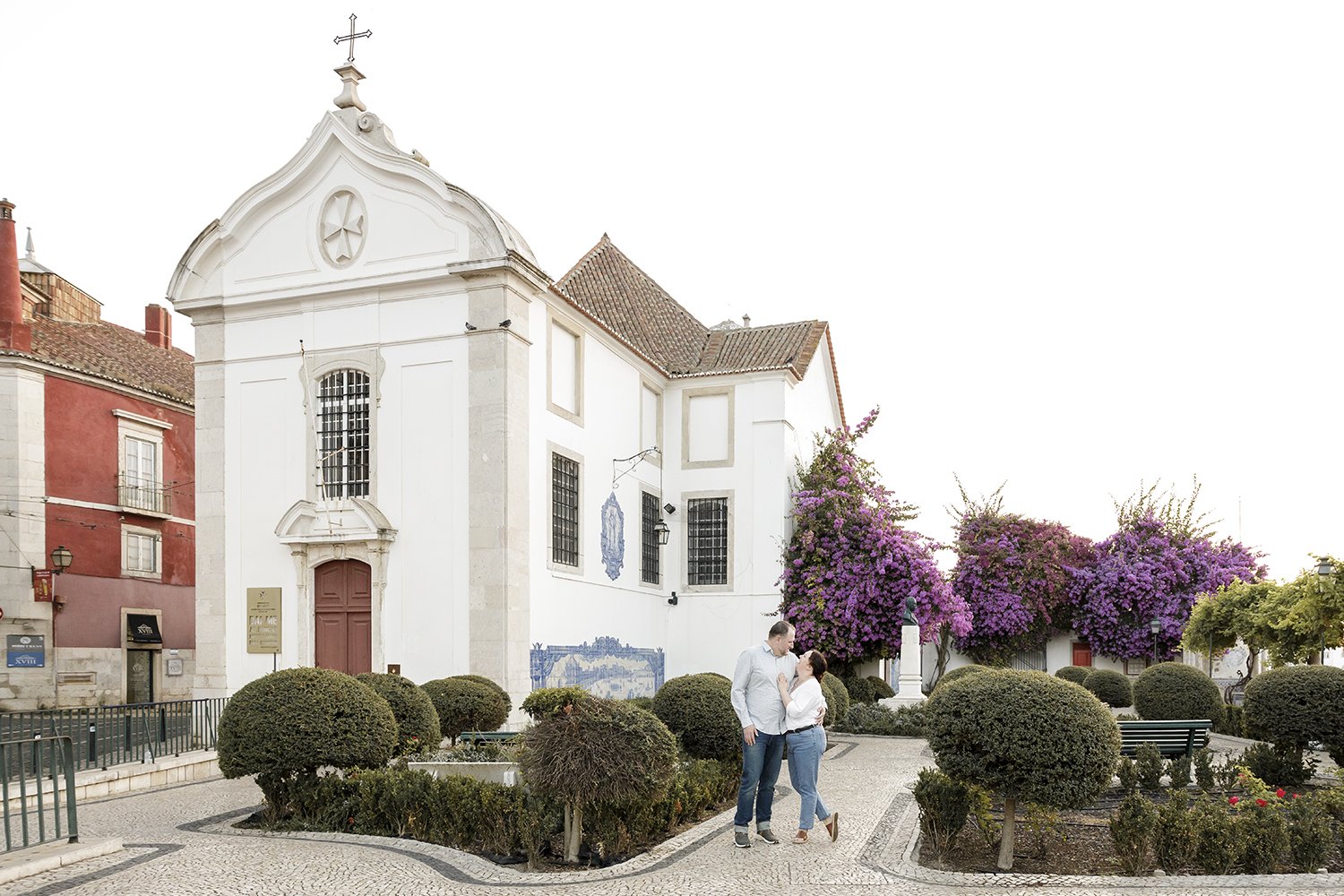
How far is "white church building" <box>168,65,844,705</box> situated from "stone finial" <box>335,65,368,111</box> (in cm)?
4

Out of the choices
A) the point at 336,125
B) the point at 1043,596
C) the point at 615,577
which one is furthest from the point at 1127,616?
the point at 336,125

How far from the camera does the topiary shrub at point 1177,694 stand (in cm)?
1900

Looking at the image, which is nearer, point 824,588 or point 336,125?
point 336,125

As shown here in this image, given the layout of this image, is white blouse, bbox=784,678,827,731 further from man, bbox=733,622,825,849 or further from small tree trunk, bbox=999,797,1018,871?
small tree trunk, bbox=999,797,1018,871

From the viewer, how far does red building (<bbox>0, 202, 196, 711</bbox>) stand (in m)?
24.4

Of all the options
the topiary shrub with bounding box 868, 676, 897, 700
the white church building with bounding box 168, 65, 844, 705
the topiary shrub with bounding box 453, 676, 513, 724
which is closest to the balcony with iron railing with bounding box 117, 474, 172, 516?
the white church building with bounding box 168, 65, 844, 705

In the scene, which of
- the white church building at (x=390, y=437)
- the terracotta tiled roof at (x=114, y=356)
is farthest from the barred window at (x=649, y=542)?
the terracotta tiled roof at (x=114, y=356)

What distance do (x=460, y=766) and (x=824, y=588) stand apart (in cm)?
1498

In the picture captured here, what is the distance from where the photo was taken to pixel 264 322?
20.8 m

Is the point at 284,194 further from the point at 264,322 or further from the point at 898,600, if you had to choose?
the point at 898,600

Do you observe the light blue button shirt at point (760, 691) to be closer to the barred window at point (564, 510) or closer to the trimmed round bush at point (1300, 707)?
the trimmed round bush at point (1300, 707)

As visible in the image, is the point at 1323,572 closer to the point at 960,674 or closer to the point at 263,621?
the point at 960,674

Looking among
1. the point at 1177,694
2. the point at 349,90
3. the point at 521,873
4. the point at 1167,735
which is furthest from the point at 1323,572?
the point at 349,90

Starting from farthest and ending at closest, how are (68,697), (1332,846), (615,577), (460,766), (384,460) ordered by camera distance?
(68,697) → (615,577) → (384,460) → (460,766) → (1332,846)
